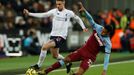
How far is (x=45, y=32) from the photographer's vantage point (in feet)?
95.5

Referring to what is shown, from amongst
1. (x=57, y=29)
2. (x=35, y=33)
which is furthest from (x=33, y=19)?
(x=57, y=29)

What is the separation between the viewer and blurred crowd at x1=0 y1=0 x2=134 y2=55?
27.8 metres

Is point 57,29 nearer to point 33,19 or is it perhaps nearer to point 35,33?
point 35,33

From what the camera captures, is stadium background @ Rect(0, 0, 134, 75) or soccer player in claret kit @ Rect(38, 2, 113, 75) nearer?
soccer player in claret kit @ Rect(38, 2, 113, 75)

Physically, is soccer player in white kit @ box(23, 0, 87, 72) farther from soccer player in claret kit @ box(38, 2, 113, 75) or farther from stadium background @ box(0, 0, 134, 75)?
stadium background @ box(0, 0, 134, 75)

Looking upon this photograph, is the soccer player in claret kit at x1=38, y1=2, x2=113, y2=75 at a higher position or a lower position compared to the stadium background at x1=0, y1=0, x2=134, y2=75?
higher

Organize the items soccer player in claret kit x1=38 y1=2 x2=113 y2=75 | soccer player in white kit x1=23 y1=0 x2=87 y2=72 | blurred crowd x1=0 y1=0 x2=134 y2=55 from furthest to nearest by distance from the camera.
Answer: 1. blurred crowd x1=0 y1=0 x2=134 y2=55
2. soccer player in white kit x1=23 y1=0 x2=87 y2=72
3. soccer player in claret kit x1=38 y1=2 x2=113 y2=75

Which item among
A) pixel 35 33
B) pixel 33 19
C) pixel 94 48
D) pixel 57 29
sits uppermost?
pixel 57 29

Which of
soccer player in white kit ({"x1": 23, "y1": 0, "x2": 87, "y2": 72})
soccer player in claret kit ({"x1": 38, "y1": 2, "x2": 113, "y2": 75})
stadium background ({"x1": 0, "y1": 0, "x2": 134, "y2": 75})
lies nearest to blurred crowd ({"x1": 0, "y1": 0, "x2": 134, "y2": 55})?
stadium background ({"x1": 0, "y1": 0, "x2": 134, "y2": 75})

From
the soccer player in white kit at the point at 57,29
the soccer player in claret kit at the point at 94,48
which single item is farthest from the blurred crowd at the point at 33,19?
the soccer player in claret kit at the point at 94,48

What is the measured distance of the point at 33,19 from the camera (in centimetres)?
2936

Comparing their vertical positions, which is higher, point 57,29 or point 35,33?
point 57,29

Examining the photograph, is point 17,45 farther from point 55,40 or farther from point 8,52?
point 55,40

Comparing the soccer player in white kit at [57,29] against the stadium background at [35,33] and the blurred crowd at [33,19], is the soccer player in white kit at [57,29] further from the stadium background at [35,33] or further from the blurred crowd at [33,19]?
the blurred crowd at [33,19]
